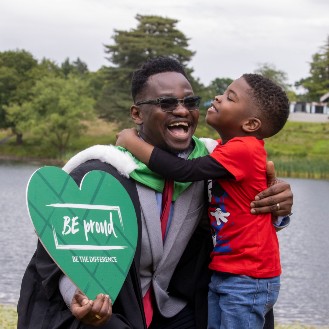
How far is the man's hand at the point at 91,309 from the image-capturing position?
275 centimetres

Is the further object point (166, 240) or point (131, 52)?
point (131, 52)

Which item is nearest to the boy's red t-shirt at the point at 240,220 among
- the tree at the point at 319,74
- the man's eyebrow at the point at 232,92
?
the man's eyebrow at the point at 232,92

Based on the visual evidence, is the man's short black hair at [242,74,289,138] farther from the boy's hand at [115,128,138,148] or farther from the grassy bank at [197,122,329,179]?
Answer: the grassy bank at [197,122,329,179]

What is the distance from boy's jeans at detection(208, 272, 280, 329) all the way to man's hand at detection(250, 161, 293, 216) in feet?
0.86

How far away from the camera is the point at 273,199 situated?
3328 mm

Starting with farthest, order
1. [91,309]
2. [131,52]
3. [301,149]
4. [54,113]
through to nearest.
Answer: [131,52] → [54,113] → [301,149] → [91,309]

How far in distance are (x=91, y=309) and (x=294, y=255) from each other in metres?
14.3

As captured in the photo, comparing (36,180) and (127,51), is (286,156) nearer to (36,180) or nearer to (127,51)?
(127,51)

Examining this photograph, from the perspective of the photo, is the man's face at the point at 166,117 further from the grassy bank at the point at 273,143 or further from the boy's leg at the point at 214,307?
the grassy bank at the point at 273,143

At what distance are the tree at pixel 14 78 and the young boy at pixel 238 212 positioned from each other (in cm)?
5137

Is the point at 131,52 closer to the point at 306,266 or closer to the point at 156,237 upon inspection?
the point at 306,266

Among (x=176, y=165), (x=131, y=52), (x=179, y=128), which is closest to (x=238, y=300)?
(x=176, y=165)

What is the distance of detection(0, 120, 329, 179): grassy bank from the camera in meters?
47.5

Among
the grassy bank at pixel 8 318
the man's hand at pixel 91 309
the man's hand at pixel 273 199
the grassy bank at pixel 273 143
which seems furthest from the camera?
the grassy bank at pixel 273 143
